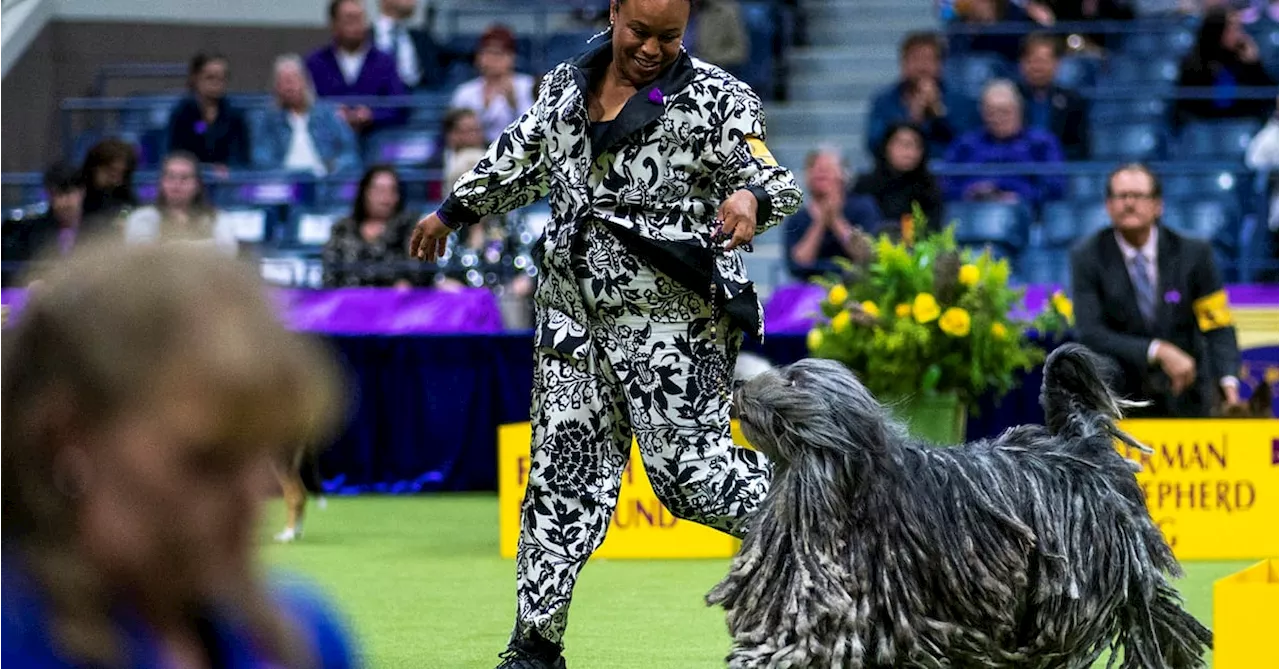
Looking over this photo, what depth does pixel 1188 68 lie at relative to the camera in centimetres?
1177

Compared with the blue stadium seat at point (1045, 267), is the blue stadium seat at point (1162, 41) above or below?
above

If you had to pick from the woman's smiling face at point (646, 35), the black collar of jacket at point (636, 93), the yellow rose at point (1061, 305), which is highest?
the woman's smiling face at point (646, 35)

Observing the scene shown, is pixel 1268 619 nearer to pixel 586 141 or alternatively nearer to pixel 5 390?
pixel 586 141

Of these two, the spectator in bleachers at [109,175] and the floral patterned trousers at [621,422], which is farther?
the spectator in bleachers at [109,175]

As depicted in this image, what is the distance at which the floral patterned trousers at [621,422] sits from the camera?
3898 millimetres

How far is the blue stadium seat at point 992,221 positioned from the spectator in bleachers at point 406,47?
4.30 metres

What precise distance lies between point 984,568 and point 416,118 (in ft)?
30.5

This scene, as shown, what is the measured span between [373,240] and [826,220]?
2271 millimetres

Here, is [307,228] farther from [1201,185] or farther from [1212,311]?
[1212,311]

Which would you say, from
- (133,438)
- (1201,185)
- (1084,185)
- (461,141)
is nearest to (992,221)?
(1084,185)

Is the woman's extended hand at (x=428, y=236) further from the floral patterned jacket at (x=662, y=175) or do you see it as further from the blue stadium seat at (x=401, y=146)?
the blue stadium seat at (x=401, y=146)

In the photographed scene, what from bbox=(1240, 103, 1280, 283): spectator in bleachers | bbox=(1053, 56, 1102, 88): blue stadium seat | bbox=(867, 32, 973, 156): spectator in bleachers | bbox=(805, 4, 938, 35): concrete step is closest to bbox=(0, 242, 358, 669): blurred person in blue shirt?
bbox=(1240, 103, 1280, 283): spectator in bleachers

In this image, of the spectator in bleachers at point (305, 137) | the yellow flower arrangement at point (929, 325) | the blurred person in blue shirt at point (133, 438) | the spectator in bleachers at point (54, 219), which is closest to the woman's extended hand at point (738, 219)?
the blurred person in blue shirt at point (133, 438)

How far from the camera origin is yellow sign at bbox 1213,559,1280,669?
3490mm
